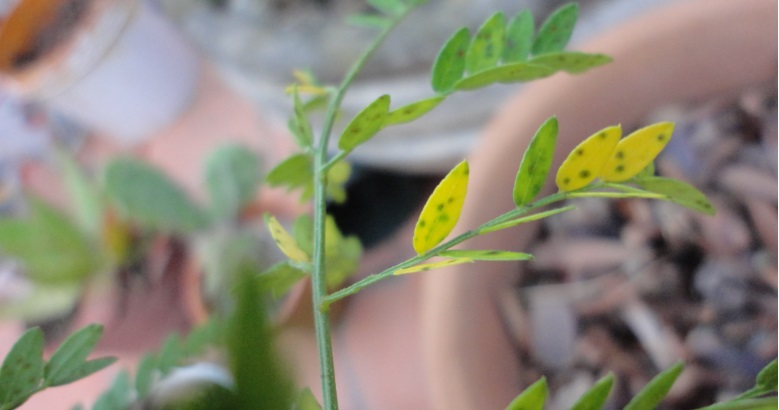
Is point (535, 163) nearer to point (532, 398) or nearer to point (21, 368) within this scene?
point (532, 398)

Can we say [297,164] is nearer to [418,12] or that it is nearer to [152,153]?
[418,12]

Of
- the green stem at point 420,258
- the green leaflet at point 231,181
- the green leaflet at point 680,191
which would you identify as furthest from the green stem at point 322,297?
the green leaflet at point 231,181

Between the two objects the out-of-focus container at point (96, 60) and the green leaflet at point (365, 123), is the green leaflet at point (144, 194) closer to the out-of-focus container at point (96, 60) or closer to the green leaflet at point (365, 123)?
the out-of-focus container at point (96, 60)

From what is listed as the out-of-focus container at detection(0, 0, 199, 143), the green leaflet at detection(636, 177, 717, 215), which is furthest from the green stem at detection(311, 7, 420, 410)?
the out-of-focus container at detection(0, 0, 199, 143)

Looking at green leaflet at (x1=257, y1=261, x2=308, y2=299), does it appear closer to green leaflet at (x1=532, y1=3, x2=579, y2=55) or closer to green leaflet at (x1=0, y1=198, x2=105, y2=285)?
green leaflet at (x1=532, y1=3, x2=579, y2=55)

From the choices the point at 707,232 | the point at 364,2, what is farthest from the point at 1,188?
the point at 707,232

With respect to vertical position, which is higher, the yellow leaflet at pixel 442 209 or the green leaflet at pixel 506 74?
the green leaflet at pixel 506 74

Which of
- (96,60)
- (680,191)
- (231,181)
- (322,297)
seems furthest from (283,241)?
(96,60)
